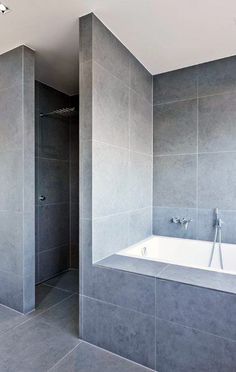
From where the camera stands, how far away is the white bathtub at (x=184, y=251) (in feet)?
7.69

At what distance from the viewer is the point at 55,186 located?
10.6 feet

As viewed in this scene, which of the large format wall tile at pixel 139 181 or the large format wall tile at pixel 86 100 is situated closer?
the large format wall tile at pixel 86 100

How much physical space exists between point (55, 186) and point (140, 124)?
4.81 feet

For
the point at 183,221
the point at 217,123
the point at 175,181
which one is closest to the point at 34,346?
the point at 183,221

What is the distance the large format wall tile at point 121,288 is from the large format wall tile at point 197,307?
0.23ft

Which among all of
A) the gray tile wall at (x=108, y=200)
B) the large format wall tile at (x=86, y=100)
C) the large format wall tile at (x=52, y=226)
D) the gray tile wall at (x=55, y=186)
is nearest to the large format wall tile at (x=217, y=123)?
the gray tile wall at (x=108, y=200)

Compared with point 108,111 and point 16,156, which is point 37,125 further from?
point 108,111

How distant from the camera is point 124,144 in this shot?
2.22m

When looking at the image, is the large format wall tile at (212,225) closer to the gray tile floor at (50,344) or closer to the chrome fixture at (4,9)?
the gray tile floor at (50,344)

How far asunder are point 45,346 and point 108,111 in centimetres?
191

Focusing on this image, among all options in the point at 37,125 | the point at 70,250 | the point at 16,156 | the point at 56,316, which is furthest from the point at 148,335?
the point at 37,125

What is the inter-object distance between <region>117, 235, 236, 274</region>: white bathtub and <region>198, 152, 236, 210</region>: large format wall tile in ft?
1.42

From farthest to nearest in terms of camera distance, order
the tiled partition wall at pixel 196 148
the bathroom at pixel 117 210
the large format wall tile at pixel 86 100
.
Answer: the tiled partition wall at pixel 196 148 → the large format wall tile at pixel 86 100 → the bathroom at pixel 117 210

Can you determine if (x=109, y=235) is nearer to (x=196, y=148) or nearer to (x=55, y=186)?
(x=196, y=148)
